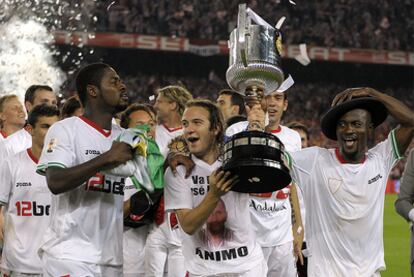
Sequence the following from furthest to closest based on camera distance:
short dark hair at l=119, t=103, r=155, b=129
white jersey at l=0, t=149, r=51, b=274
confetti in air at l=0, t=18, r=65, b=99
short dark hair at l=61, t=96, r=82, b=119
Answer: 1. confetti in air at l=0, t=18, r=65, b=99
2. short dark hair at l=119, t=103, r=155, b=129
3. short dark hair at l=61, t=96, r=82, b=119
4. white jersey at l=0, t=149, r=51, b=274

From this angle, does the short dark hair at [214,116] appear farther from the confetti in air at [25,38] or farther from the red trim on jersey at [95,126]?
the confetti in air at [25,38]

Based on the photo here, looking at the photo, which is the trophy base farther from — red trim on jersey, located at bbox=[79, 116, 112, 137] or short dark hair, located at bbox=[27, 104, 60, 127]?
short dark hair, located at bbox=[27, 104, 60, 127]

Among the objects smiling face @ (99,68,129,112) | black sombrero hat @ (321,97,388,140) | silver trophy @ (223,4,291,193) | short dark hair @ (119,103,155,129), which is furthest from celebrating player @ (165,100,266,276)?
short dark hair @ (119,103,155,129)

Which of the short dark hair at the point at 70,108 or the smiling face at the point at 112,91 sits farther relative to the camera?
the short dark hair at the point at 70,108

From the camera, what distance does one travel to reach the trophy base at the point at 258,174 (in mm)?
4148

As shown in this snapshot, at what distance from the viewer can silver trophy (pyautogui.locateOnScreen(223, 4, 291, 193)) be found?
417cm

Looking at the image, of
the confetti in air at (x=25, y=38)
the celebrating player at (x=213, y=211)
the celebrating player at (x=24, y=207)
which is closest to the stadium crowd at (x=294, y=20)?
the confetti in air at (x=25, y=38)

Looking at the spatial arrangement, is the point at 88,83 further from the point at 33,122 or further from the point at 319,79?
the point at 319,79

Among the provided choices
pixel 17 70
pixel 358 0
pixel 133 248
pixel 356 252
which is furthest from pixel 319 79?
pixel 356 252

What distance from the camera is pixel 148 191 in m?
4.70

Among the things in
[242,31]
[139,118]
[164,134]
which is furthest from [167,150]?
[242,31]

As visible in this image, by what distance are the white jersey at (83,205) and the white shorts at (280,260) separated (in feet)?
8.02

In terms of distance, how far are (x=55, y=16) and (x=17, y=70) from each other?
3837mm

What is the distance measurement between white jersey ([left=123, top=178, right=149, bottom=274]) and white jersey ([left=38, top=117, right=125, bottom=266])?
243cm
